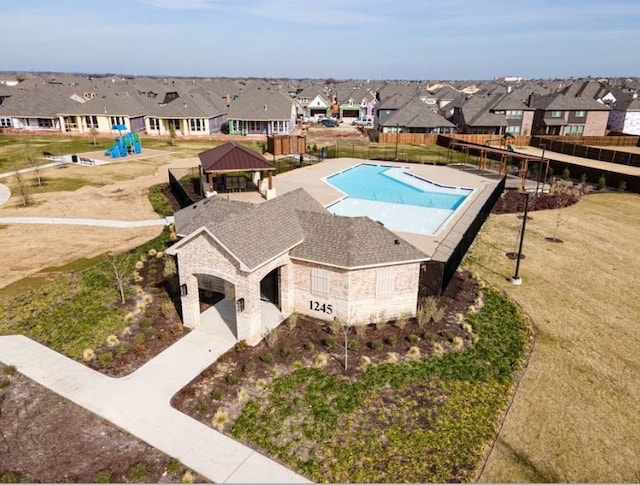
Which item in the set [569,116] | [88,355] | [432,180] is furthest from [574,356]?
[569,116]

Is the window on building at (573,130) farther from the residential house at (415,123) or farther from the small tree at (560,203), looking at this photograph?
the small tree at (560,203)

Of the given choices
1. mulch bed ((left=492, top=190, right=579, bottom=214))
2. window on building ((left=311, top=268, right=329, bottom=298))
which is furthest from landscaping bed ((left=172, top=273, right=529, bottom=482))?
mulch bed ((left=492, top=190, right=579, bottom=214))

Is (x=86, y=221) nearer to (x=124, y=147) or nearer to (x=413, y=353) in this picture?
(x=413, y=353)

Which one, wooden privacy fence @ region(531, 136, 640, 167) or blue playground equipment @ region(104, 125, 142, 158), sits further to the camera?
Result: blue playground equipment @ region(104, 125, 142, 158)

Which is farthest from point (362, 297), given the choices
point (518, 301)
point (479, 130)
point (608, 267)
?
point (479, 130)

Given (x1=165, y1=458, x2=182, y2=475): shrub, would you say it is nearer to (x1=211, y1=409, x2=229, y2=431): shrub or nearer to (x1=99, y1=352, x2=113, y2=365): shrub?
(x1=211, y1=409, x2=229, y2=431): shrub
